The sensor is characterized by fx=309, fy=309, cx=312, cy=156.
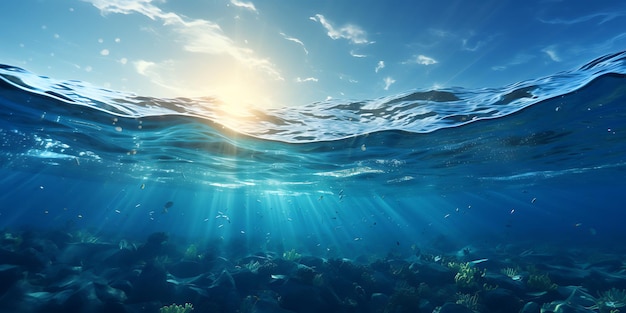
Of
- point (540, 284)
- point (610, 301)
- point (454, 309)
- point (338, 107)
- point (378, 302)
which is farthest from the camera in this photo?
point (338, 107)

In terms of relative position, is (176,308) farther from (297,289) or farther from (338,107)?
(338,107)

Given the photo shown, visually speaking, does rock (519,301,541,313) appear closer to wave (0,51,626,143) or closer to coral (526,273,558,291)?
coral (526,273,558,291)

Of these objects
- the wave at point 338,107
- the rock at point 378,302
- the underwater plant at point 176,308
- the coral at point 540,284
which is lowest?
the underwater plant at point 176,308

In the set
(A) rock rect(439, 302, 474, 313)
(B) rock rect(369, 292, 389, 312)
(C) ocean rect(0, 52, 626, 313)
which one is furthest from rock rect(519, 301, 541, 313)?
(B) rock rect(369, 292, 389, 312)

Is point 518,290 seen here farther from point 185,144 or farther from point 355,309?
point 185,144

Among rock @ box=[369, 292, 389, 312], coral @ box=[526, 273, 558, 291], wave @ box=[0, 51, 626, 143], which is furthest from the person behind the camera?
coral @ box=[526, 273, 558, 291]

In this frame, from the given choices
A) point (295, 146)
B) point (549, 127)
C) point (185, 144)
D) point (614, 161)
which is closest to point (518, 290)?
point (549, 127)

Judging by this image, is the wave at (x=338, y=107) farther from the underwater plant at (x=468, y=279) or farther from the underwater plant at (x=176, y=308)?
the underwater plant at (x=176, y=308)

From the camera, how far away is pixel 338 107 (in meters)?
14.7

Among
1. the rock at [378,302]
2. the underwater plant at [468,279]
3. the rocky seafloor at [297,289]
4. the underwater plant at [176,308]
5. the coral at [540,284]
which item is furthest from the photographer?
the underwater plant at [468,279]

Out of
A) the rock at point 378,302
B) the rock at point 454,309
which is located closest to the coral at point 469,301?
the rock at point 454,309

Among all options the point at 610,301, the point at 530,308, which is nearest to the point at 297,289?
the point at 530,308

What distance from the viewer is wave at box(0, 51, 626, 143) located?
37.7 ft

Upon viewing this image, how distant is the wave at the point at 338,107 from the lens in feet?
37.7
